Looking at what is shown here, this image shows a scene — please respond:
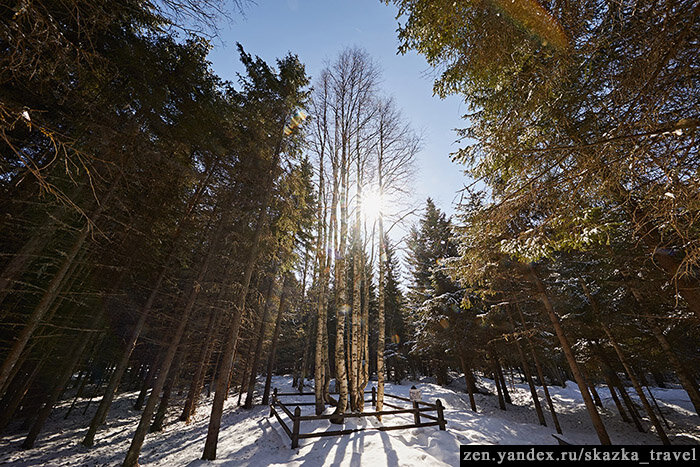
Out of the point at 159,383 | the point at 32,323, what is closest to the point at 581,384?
the point at 159,383

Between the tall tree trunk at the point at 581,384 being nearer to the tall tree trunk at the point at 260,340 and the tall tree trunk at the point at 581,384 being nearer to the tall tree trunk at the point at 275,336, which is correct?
the tall tree trunk at the point at 260,340

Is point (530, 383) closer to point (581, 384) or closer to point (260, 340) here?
point (581, 384)

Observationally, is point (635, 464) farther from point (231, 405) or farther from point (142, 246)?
point (231, 405)

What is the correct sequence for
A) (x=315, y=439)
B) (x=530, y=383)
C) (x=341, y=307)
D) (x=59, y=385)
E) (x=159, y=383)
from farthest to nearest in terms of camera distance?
(x=530, y=383) → (x=59, y=385) → (x=341, y=307) → (x=159, y=383) → (x=315, y=439)

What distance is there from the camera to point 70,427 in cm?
1298

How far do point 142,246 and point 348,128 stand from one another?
9.46 metres

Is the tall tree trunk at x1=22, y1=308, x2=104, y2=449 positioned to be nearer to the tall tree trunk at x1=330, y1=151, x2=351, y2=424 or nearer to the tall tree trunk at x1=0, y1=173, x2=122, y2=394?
the tall tree trunk at x1=0, y1=173, x2=122, y2=394

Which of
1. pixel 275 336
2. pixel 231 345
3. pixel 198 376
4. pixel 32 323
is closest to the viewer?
pixel 32 323

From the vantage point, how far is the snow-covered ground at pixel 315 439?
6.36 m

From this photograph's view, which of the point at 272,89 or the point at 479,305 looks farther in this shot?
the point at 479,305

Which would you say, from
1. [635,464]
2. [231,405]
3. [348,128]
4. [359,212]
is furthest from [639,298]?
[231,405]

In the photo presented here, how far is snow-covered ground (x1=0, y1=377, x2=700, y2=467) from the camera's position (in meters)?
6.36

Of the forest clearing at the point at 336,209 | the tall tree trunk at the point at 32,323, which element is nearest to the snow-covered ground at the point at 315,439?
the forest clearing at the point at 336,209

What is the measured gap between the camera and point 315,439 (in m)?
7.68
